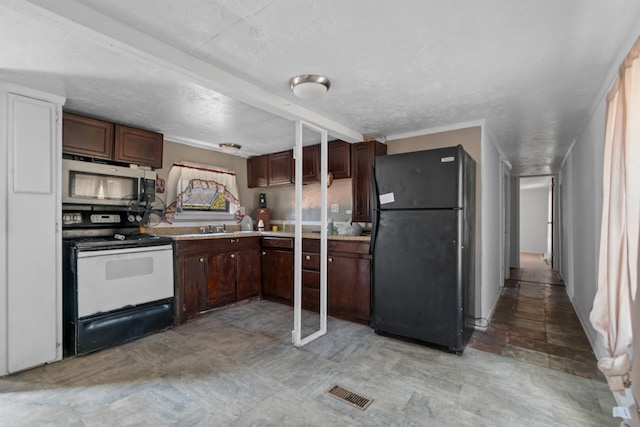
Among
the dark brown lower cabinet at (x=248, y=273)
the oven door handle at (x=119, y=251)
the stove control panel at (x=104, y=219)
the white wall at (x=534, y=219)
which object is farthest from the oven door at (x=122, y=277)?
the white wall at (x=534, y=219)

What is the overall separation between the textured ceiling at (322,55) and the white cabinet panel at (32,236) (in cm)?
33

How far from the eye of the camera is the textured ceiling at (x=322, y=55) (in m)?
1.49

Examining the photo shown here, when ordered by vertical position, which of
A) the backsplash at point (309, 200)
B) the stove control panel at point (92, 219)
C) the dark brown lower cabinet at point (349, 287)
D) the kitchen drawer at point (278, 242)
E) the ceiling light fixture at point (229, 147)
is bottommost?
the dark brown lower cabinet at point (349, 287)

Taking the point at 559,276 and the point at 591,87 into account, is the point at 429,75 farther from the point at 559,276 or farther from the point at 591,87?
the point at 559,276

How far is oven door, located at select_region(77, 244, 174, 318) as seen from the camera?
102 inches

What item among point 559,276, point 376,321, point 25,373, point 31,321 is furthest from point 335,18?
point 559,276

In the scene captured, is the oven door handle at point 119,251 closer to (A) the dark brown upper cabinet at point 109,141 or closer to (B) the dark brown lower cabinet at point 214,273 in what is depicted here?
(B) the dark brown lower cabinet at point 214,273

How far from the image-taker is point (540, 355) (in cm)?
262

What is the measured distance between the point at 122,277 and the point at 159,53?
2.02 m

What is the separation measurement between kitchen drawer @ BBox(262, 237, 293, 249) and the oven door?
4.28ft

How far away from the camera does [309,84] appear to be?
220 centimetres

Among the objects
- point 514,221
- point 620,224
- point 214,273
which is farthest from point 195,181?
point 514,221

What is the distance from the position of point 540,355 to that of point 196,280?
3.40 meters

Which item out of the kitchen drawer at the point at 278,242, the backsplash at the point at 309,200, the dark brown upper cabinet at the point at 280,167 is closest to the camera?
the kitchen drawer at the point at 278,242
